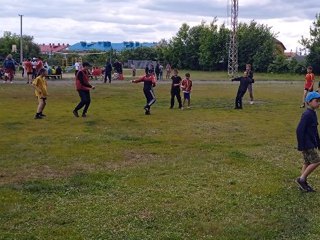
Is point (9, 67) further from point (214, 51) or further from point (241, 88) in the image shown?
point (214, 51)

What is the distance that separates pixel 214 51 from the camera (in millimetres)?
69938

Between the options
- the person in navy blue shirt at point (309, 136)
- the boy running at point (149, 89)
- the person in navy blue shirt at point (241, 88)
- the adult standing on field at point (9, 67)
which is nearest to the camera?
the person in navy blue shirt at point (309, 136)

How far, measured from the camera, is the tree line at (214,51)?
2509 inches

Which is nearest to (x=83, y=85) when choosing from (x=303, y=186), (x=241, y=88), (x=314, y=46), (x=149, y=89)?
(x=149, y=89)

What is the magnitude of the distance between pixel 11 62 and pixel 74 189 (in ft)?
85.2

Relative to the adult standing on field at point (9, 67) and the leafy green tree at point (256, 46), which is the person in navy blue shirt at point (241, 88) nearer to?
the adult standing on field at point (9, 67)

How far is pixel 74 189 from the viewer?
25.9 feet

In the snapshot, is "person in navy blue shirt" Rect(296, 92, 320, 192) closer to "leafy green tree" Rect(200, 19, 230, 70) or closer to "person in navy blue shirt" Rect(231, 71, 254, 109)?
"person in navy blue shirt" Rect(231, 71, 254, 109)

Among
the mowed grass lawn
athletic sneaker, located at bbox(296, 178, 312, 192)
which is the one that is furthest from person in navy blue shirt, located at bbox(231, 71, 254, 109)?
athletic sneaker, located at bbox(296, 178, 312, 192)

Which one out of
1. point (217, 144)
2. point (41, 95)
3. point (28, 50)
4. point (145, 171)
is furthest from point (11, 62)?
point (28, 50)

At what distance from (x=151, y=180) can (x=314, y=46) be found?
188 feet

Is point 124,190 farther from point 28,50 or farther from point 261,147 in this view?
point 28,50

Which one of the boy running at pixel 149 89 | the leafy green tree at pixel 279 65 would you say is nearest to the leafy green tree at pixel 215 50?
the leafy green tree at pixel 279 65

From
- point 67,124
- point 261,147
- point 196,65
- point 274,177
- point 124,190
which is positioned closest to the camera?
point 124,190
